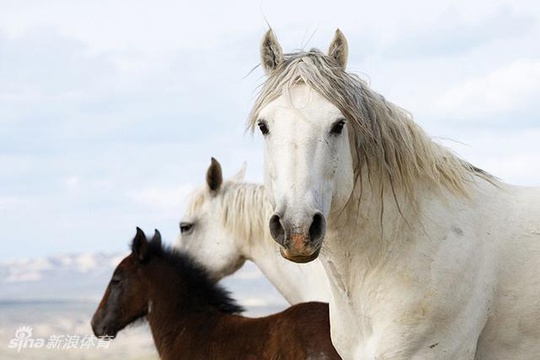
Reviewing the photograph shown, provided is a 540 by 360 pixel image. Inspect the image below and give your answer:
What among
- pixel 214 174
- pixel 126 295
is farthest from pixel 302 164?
pixel 214 174

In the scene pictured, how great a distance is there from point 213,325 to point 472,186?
314 cm

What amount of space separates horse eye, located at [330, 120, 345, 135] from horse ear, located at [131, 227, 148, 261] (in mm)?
3804

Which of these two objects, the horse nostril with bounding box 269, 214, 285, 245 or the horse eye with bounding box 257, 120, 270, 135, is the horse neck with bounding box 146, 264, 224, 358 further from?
the horse nostril with bounding box 269, 214, 285, 245

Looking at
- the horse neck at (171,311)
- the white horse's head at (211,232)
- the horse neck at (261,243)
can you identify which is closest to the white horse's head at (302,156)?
the horse neck at (171,311)

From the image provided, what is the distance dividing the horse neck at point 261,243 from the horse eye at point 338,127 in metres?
4.01

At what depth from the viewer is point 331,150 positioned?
3.56 metres

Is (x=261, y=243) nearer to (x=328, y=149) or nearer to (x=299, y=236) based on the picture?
(x=328, y=149)

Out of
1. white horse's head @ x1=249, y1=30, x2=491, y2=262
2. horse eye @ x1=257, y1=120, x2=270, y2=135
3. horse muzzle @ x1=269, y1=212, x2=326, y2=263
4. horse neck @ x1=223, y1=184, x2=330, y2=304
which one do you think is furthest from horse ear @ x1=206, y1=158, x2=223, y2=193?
horse muzzle @ x1=269, y1=212, x2=326, y2=263

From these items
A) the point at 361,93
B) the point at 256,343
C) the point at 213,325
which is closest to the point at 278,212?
the point at 361,93

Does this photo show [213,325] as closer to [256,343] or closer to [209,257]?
[256,343]

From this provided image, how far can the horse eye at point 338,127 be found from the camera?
357cm

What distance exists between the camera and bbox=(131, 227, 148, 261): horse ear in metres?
7.17

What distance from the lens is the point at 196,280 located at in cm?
720

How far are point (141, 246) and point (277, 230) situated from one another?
3969mm
